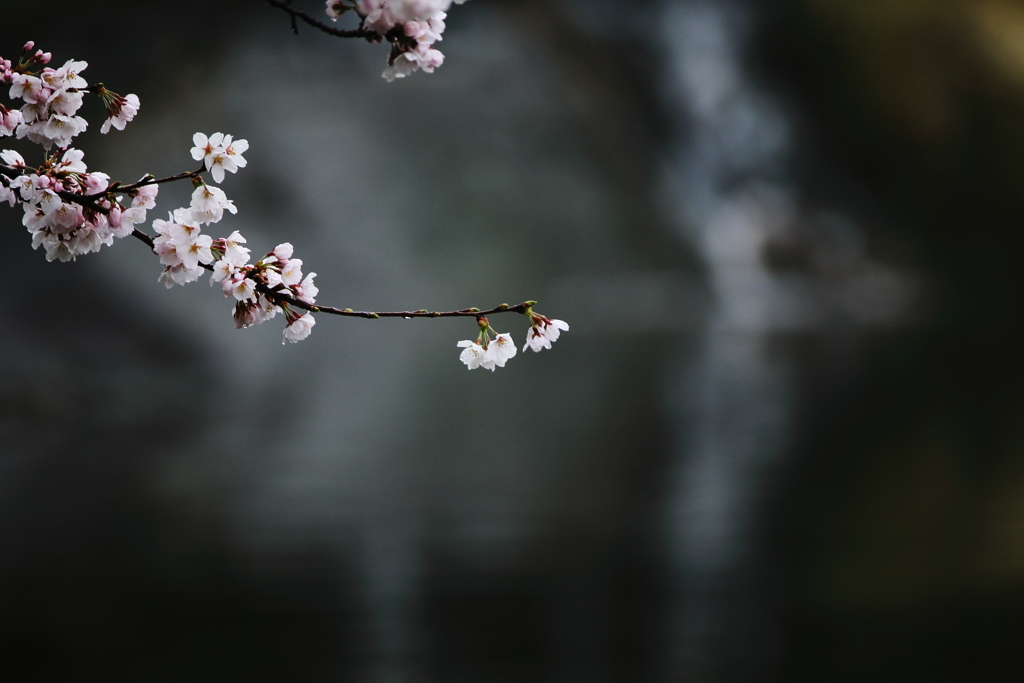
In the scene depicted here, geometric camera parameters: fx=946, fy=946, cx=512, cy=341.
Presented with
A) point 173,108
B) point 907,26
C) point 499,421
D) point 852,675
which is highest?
point 907,26

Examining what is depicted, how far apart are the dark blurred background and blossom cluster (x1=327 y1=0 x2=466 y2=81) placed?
8.19 ft

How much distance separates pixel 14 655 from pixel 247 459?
3.61 meters

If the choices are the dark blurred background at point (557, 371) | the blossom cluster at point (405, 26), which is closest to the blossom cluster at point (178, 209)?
the blossom cluster at point (405, 26)

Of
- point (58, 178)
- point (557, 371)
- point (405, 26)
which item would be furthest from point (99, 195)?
point (557, 371)

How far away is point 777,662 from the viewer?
3271 millimetres

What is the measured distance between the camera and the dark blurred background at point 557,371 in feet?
12.1

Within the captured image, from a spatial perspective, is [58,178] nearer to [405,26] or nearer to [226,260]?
[226,260]

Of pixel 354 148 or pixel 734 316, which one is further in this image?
pixel 354 148

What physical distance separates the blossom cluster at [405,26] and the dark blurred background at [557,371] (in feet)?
8.19

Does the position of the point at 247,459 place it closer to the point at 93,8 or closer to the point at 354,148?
the point at 93,8

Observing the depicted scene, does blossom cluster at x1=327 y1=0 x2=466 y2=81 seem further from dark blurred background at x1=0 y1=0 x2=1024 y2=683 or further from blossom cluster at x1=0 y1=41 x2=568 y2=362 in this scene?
dark blurred background at x1=0 y1=0 x2=1024 y2=683

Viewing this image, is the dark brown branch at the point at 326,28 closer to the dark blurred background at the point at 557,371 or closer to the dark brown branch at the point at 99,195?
the dark brown branch at the point at 99,195

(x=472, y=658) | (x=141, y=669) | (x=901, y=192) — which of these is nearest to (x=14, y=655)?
(x=141, y=669)

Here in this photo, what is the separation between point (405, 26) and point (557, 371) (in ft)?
35.6
